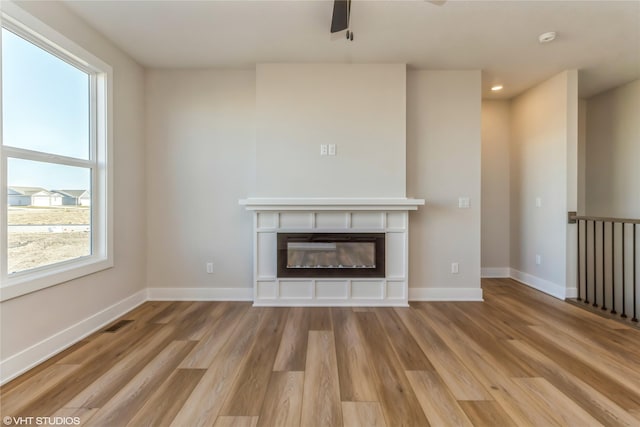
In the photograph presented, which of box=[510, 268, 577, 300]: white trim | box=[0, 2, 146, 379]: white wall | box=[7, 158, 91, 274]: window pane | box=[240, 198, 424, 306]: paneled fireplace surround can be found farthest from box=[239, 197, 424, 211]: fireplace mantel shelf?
box=[510, 268, 577, 300]: white trim

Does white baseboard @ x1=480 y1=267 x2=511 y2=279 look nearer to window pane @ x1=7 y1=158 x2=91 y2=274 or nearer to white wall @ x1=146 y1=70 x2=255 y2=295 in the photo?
white wall @ x1=146 y1=70 x2=255 y2=295

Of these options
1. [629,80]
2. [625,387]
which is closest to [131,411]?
[625,387]

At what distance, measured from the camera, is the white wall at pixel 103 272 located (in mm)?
1833

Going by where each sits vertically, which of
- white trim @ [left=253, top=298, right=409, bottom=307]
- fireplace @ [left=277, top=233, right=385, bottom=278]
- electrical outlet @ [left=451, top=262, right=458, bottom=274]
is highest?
fireplace @ [left=277, top=233, right=385, bottom=278]

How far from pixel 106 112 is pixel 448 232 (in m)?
3.73

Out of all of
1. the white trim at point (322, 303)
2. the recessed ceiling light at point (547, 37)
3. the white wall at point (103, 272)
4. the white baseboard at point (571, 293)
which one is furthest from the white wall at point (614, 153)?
the white wall at point (103, 272)

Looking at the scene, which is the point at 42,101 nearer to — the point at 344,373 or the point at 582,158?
the point at 344,373

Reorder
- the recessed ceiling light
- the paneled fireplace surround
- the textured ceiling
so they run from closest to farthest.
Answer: the textured ceiling
the recessed ceiling light
the paneled fireplace surround

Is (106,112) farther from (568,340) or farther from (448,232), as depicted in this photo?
(568,340)

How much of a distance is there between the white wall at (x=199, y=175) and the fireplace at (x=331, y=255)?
19.6 inches

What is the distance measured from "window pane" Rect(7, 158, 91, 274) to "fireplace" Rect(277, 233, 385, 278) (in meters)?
1.79

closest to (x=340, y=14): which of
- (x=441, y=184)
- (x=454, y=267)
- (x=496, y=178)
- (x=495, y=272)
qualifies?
(x=441, y=184)

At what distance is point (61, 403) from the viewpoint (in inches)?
59.9

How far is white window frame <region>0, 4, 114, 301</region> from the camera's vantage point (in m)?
1.75
